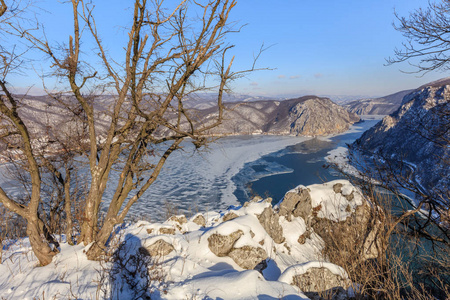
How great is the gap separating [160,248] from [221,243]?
1566 millimetres

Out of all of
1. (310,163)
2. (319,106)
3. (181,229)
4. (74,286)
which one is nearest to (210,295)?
(74,286)

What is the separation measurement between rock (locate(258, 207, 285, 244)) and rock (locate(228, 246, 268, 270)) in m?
2.98

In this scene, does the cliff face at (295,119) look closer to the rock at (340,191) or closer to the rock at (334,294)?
the rock at (340,191)

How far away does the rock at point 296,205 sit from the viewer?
1126 cm

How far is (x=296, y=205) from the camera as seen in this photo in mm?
11398

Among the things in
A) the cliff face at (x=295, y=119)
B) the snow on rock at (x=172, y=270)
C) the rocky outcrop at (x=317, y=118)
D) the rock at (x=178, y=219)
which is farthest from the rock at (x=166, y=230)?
the rocky outcrop at (x=317, y=118)

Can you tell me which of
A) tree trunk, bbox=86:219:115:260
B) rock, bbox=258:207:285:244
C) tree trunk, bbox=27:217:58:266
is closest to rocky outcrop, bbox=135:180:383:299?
rock, bbox=258:207:285:244

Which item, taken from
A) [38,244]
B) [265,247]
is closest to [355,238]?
[265,247]

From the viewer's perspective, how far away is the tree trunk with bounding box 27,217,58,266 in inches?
159

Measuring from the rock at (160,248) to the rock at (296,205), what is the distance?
7.21m

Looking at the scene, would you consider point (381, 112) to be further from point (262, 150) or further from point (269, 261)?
point (269, 261)

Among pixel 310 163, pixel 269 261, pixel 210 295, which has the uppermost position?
pixel 210 295

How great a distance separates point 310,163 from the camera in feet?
137

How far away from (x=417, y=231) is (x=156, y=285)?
493 cm
